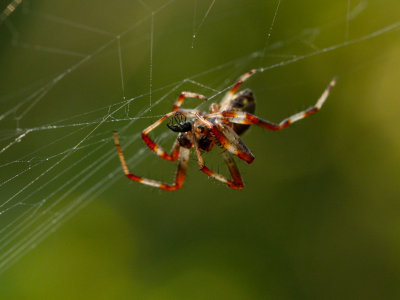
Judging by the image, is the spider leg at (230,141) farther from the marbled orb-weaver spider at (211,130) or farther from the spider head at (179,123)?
the spider head at (179,123)

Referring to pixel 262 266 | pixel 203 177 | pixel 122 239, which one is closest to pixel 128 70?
pixel 203 177

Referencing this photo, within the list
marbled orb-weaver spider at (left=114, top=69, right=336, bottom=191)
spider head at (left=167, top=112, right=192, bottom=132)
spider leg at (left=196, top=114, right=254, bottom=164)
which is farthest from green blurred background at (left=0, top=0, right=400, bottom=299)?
spider head at (left=167, top=112, right=192, bottom=132)

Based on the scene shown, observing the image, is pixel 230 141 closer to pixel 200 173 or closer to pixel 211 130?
pixel 211 130

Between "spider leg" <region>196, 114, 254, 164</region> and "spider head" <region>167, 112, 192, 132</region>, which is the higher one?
"spider head" <region>167, 112, 192, 132</region>

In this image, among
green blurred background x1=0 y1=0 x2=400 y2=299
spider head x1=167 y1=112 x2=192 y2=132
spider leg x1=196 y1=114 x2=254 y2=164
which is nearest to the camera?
spider head x1=167 y1=112 x2=192 y2=132

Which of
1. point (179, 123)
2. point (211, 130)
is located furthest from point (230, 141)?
point (179, 123)

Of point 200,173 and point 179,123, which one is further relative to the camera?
point 200,173

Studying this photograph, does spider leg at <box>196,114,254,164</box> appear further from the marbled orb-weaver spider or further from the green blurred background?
the green blurred background
